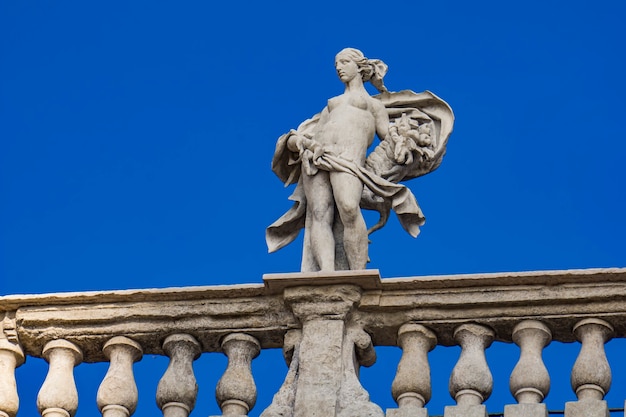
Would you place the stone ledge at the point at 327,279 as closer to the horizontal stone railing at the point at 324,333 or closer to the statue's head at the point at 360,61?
the horizontal stone railing at the point at 324,333

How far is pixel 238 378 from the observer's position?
1290 centimetres

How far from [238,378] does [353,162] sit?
1.79m

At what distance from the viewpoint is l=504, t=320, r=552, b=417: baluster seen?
12184 millimetres

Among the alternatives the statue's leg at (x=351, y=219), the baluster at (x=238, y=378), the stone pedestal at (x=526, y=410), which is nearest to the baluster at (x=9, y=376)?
the baluster at (x=238, y=378)

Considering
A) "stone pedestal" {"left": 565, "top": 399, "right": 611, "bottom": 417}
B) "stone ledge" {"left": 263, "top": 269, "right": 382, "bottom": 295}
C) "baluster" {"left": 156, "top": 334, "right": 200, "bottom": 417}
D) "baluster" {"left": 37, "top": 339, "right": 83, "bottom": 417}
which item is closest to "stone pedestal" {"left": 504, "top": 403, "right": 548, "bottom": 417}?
"stone pedestal" {"left": 565, "top": 399, "right": 611, "bottom": 417}

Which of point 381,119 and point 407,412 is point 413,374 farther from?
point 381,119

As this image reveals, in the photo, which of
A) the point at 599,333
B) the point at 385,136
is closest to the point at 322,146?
the point at 385,136

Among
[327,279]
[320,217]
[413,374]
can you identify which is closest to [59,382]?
[327,279]

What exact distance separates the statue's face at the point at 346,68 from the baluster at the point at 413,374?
2.23m

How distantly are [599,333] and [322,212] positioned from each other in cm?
213

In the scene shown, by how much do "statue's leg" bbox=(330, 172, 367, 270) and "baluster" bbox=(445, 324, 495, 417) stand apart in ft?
3.23

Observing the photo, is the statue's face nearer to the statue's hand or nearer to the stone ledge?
the statue's hand

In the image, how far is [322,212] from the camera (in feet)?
44.5

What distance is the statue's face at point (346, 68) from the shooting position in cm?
1436
